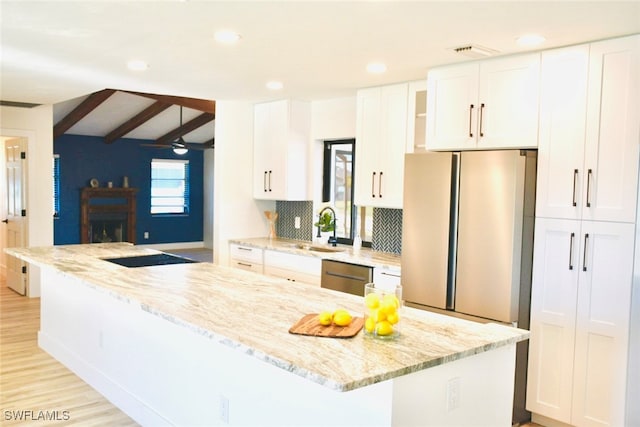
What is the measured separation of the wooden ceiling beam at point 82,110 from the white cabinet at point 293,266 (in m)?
4.53

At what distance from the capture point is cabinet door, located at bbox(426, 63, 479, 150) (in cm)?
367

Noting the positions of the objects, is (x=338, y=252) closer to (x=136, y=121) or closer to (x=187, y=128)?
(x=136, y=121)

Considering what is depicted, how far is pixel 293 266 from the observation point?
16.7ft

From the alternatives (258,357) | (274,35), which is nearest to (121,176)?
(274,35)

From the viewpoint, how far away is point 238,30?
10.2 feet

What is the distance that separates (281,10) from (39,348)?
12.4 feet

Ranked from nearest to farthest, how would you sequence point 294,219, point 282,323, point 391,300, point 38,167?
point 391,300, point 282,323, point 294,219, point 38,167

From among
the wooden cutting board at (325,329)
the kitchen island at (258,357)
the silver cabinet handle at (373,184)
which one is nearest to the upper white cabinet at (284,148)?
the silver cabinet handle at (373,184)

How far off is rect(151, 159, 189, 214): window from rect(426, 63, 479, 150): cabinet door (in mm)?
8729

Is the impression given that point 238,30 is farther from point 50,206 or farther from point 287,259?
point 50,206

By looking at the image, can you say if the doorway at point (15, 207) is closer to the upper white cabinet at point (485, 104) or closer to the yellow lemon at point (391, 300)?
the upper white cabinet at point (485, 104)

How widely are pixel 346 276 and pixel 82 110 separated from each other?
638 cm

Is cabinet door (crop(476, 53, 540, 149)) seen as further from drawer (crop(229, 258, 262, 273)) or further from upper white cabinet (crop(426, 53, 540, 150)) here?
drawer (crop(229, 258, 262, 273))

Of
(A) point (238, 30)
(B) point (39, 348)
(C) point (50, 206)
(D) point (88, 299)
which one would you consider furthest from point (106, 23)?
(C) point (50, 206)
